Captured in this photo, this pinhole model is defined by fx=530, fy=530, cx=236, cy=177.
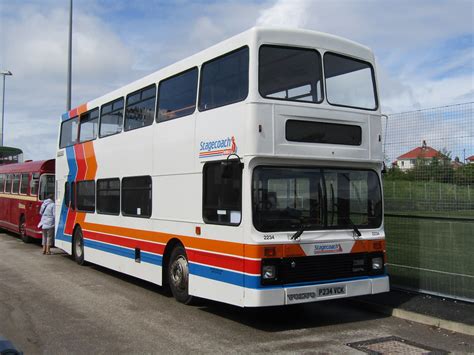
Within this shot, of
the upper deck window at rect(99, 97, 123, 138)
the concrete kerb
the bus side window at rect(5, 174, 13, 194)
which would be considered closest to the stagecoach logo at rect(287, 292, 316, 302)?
the concrete kerb

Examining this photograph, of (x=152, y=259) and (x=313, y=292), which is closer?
(x=313, y=292)

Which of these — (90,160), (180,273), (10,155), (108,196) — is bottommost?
(180,273)

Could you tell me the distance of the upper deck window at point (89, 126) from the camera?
40.6 ft

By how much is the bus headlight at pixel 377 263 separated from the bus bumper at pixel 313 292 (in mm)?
146

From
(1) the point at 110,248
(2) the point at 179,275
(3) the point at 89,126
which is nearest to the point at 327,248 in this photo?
(2) the point at 179,275

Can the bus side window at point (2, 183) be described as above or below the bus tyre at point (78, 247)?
above

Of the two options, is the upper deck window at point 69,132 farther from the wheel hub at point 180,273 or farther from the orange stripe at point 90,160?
the wheel hub at point 180,273

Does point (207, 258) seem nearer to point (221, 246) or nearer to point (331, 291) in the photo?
point (221, 246)

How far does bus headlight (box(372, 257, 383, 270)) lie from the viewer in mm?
7857

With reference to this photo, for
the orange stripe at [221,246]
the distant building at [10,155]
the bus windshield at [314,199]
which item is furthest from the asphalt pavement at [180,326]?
the distant building at [10,155]

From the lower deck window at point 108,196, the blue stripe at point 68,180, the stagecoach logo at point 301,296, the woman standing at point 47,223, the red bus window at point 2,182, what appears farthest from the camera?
the red bus window at point 2,182

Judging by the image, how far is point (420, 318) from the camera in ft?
Result: 24.8

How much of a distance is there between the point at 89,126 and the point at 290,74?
684 centimetres

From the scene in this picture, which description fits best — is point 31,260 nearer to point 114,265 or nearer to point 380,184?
point 114,265
